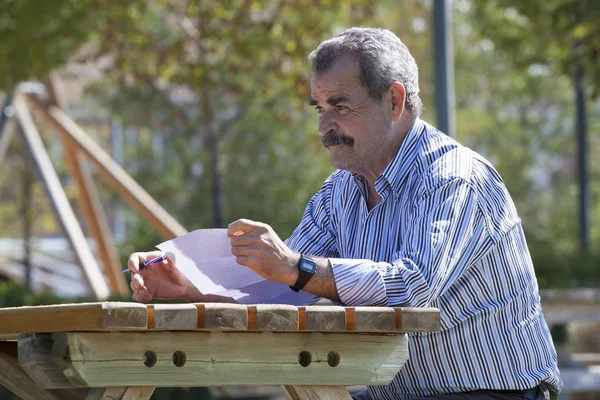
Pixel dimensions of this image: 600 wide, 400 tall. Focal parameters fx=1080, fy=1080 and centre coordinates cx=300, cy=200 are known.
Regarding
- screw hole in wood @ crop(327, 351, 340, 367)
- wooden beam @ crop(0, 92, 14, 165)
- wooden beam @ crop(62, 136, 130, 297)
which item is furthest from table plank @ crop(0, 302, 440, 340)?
wooden beam @ crop(62, 136, 130, 297)

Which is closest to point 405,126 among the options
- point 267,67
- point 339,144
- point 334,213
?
point 339,144

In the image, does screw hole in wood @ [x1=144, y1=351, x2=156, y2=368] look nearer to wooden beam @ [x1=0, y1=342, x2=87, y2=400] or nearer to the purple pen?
wooden beam @ [x1=0, y1=342, x2=87, y2=400]

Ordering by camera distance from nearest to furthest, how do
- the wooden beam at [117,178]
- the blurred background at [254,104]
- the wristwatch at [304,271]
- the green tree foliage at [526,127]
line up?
the wristwatch at [304,271], the blurred background at [254,104], the wooden beam at [117,178], the green tree foliage at [526,127]

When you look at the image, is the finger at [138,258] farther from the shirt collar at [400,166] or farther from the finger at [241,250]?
the shirt collar at [400,166]

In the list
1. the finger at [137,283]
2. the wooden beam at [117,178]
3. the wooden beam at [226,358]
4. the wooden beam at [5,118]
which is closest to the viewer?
the wooden beam at [226,358]

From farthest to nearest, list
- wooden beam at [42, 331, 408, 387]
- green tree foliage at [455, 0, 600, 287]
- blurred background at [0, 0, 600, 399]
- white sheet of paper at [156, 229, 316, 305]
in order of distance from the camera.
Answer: green tree foliage at [455, 0, 600, 287]
blurred background at [0, 0, 600, 399]
white sheet of paper at [156, 229, 316, 305]
wooden beam at [42, 331, 408, 387]

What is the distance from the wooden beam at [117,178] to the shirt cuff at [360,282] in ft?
18.2

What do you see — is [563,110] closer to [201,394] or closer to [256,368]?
[201,394]

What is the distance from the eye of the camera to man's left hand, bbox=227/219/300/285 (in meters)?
2.62

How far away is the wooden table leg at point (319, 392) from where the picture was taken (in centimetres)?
256

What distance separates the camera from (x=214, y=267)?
296 centimetres

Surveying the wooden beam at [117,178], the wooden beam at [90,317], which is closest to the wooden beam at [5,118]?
the wooden beam at [117,178]

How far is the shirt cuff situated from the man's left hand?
0.38ft

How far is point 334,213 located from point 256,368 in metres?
1.03
